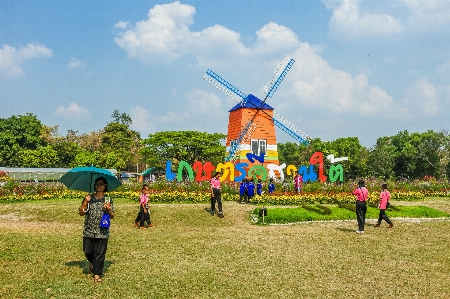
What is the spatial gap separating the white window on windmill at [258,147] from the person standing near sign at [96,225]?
→ 94.4 ft

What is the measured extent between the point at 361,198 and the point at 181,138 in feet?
112

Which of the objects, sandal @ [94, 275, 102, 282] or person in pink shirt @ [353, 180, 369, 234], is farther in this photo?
person in pink shirt @ [353, 180, 369, 234]

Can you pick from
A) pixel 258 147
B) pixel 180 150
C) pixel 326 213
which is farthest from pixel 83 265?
pixel 180 150

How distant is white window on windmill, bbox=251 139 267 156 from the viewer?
36.0 meters

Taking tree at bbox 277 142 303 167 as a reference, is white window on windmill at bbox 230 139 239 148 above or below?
below

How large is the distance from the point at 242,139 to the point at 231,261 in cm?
2696

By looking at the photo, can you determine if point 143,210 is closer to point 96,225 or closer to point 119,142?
point 96,225

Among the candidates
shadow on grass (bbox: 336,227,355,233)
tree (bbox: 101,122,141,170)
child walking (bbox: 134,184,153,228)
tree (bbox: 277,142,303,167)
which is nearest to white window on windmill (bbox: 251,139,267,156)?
shadow on grass (bbox: 336,227,355,233)

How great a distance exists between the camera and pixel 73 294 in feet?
21.4

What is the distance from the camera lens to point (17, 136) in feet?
182

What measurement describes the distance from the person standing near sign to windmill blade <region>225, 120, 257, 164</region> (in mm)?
27852

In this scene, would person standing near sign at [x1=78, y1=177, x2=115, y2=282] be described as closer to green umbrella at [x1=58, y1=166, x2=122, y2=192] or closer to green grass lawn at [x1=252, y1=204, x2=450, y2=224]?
green umbrella at [x1=58, y1=166, x2=122, y2=192]

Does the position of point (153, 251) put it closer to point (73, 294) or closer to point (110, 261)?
point (110, 261)

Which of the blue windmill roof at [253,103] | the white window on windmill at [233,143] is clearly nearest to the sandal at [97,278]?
the white window on windmill at [233,143]
